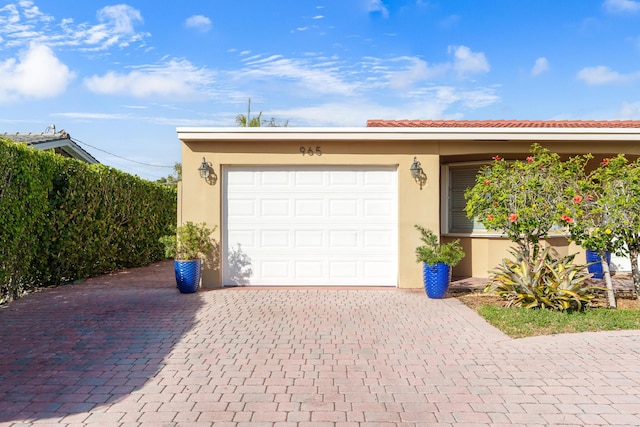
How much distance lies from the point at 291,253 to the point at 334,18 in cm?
705

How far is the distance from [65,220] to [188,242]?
122 inches

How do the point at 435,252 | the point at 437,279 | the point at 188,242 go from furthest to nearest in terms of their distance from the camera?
the point at 188,242
the point at 435,252
the point at 437,279

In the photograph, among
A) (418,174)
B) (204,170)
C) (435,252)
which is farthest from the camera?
(418,174)

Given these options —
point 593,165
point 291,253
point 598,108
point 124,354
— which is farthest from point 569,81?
point 124,354

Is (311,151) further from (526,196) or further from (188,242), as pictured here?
(526,196)

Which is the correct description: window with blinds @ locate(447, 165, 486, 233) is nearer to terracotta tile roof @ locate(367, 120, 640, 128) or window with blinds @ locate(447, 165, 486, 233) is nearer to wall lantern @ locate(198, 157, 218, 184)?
terracotta tile roof @ locate(367, 120, 640, 128)

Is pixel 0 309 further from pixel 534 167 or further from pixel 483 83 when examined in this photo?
pixel 483 83

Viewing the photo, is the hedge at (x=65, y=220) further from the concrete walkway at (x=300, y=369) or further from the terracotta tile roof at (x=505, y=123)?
the terracotta tile roof at (x=505, y=123)

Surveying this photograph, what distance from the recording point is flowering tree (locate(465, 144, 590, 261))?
7.07 m

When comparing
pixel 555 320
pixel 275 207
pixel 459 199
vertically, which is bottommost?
pixel 555 320

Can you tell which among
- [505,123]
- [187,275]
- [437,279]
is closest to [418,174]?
[437,279]

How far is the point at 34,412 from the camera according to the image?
11.2 ft

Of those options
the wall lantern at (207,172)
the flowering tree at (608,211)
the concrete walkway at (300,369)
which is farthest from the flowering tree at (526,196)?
the wall lantern at (207,172)

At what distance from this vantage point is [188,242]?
848 centimetres
